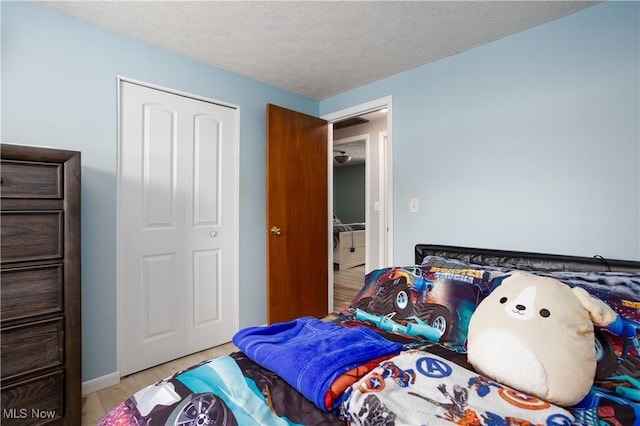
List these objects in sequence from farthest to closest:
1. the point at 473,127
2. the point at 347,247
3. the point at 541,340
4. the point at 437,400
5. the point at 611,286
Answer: the point at 347,247 < the point at 473,127 < the point at 611,286 < the point at 541,340 < the point at 437,400

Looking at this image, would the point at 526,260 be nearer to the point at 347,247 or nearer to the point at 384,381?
the point at 384,381

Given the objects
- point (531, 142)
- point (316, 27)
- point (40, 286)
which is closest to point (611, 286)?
point (531, 142)

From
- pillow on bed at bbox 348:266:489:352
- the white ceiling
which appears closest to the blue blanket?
pillow on bed at bbox 348:266:489:352

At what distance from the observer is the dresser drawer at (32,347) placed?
1440 millimetres

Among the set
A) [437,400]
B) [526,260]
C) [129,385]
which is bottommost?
[129,385]

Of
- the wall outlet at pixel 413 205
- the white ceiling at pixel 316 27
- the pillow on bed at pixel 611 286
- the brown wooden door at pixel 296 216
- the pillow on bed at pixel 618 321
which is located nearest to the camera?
the pillow on bed at pixel 618 321

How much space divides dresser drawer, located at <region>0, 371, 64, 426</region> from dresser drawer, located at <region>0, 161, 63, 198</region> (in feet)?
2.97

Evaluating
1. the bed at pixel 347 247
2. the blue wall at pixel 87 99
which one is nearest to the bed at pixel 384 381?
the blue wall at pixel 87 99

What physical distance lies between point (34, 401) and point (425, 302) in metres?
1.98

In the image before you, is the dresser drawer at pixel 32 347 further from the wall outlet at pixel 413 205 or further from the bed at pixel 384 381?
the wall outlet at pixel 413 205

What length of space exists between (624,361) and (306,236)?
91.5 inches

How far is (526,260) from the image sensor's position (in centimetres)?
192

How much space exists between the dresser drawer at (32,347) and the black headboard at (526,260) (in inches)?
90.2

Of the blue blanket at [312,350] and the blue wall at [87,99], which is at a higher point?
the blue wall at [87,99]
